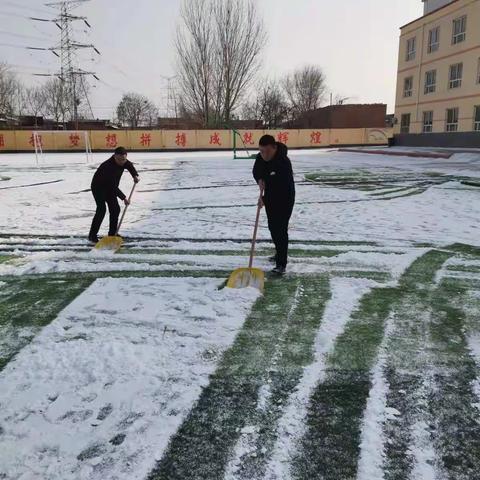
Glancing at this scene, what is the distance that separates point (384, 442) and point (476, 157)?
70.6 feet

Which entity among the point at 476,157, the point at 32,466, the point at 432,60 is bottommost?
the point at 32,466

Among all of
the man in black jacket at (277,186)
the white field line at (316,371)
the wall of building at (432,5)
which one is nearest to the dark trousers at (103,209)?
the man in black jacket at (277,186)

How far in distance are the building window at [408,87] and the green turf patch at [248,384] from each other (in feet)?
107

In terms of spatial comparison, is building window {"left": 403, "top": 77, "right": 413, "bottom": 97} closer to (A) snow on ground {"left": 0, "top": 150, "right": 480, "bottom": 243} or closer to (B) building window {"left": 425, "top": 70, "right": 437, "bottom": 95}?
(B) building window {"left": 425, "top": 70, "right": 437, "bottom": 95}

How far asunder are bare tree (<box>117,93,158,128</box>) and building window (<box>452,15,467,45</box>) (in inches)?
2073

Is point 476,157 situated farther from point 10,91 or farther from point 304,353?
point 10,91

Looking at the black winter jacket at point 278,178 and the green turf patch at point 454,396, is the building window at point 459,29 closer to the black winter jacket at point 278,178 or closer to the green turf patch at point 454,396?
the black winter jacket at point 278,178

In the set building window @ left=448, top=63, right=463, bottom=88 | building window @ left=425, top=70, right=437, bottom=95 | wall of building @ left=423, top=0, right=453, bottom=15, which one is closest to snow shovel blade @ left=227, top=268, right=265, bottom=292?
building window @ left=448, top=63, right=463, bottom=88

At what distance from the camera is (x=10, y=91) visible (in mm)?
56469

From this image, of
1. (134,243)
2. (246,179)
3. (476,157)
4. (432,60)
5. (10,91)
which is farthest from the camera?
(10,91)

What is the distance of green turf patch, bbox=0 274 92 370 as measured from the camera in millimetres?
3578

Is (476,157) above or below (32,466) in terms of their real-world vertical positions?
above

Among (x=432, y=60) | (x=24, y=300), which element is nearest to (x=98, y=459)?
(x=24, y=300)

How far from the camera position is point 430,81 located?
3073cm
